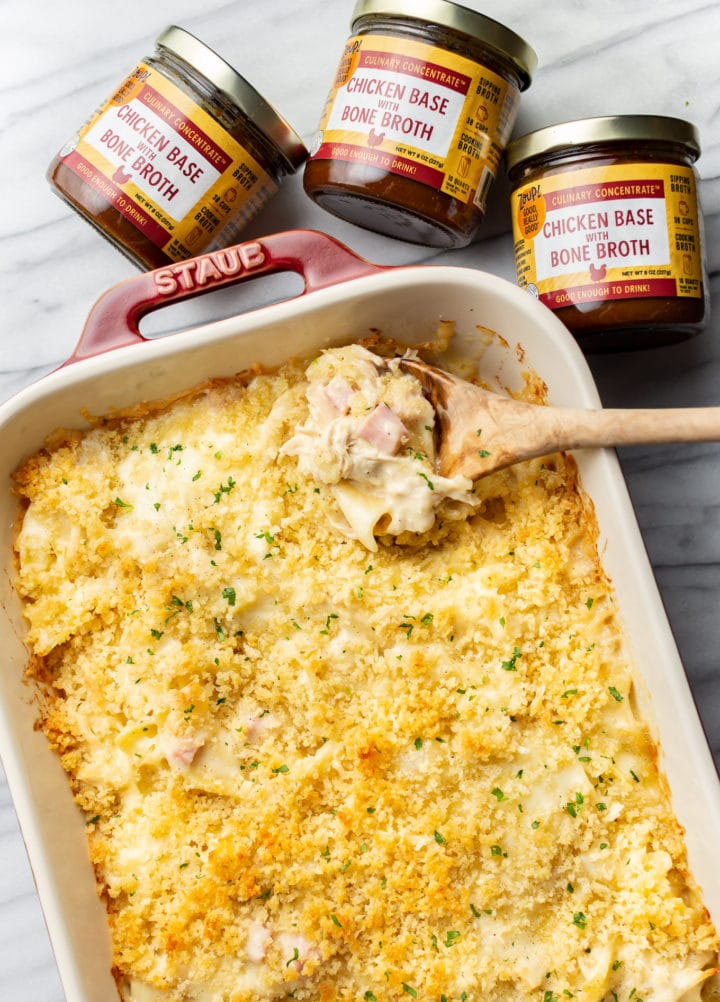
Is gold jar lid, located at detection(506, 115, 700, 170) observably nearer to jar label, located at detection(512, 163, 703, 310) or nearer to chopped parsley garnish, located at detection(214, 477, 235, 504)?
jar label, located at detection(512, 163, 703, 310)

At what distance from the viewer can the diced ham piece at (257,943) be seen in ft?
5.55

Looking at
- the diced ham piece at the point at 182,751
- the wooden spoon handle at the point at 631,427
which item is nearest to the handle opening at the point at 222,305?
the wooden spoon handle at the point at 631,427

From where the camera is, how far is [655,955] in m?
1.69

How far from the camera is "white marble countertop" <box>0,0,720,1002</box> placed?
2.06m

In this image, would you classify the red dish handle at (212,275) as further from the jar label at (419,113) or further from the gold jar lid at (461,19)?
the gold jar lid at (461,19)

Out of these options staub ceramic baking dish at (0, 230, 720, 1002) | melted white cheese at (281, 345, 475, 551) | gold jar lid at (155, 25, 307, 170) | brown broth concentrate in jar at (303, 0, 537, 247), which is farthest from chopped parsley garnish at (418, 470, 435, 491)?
gold jar lid at (155, 25, 307, 170)

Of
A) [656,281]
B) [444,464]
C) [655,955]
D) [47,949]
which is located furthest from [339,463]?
[47,949]

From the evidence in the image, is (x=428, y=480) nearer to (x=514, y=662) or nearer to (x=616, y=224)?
(x=514, y=662)

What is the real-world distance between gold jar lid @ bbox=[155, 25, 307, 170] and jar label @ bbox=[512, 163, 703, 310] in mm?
586

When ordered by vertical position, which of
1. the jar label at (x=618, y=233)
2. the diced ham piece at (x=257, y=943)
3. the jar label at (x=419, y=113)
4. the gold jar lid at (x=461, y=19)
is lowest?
the diced ham piece at (x=257, y=943)

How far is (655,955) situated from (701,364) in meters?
1.26

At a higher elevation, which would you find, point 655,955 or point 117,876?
point 117,876

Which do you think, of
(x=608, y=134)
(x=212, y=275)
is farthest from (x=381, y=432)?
(x=608, y=134)

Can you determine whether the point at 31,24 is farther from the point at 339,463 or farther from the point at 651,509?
the point at 651,509
